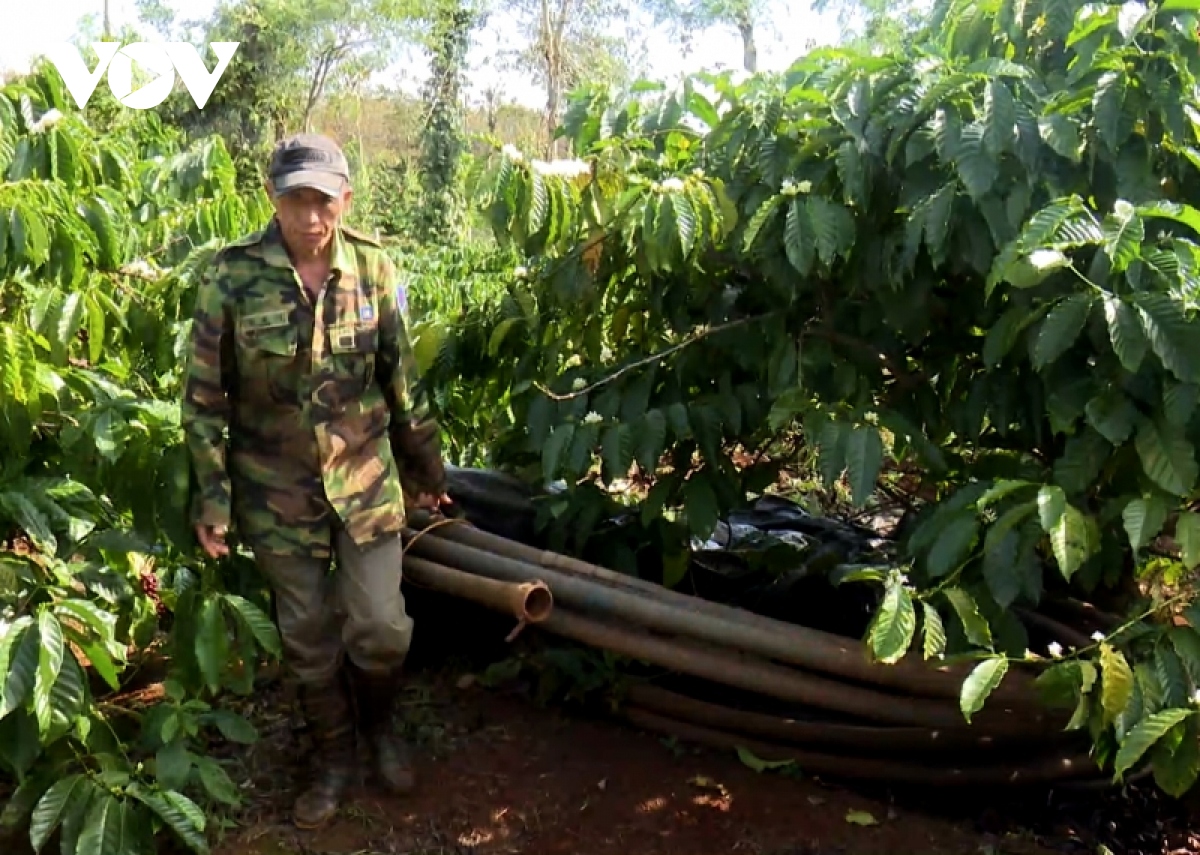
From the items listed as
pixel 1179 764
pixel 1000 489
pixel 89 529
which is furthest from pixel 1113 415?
pixel 89 529

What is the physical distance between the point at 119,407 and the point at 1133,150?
2.02m

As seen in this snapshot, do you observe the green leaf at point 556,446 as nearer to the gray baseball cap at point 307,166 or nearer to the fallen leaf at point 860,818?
the gray baseball cap at point 307,166

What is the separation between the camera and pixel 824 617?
3.20 m

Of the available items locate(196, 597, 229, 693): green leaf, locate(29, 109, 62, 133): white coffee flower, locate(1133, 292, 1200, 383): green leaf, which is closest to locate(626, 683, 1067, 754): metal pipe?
locate(1133, 292, 1200, 383): green leaf

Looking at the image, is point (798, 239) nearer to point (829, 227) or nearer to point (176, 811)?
point (829, 227)

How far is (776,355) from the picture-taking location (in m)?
2.70

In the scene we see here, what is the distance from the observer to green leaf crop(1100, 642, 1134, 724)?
2.03 m

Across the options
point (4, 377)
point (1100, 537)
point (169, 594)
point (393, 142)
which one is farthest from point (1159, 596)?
point (393, 142)

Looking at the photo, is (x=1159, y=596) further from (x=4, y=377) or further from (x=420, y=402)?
(x=4, y=377)

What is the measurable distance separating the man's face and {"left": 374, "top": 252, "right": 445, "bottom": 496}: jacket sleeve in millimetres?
163

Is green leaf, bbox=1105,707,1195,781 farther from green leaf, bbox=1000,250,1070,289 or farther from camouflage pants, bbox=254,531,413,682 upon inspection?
camouflage pants, bbox=254,531,413,682

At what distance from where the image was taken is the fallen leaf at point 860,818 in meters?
2.72

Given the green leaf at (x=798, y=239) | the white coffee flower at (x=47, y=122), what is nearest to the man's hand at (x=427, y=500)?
the green leaf at (x=798, y=239)

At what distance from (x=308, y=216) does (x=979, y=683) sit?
5.03 ft
